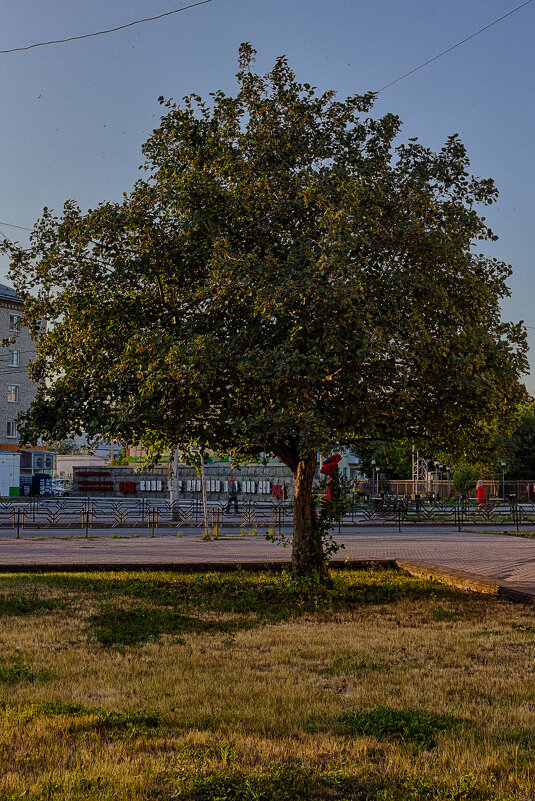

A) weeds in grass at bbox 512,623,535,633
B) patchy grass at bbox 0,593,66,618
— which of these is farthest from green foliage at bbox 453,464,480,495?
patchy grass at bbox 0,593,66,618

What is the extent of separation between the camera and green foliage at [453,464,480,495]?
55000 millimetres

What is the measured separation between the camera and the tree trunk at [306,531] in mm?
12070

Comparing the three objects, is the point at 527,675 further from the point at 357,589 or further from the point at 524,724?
the point at 357,589

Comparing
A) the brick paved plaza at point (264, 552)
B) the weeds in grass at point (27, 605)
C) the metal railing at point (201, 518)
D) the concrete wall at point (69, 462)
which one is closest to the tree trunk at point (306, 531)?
the brick paved plaza at point (264, 552)

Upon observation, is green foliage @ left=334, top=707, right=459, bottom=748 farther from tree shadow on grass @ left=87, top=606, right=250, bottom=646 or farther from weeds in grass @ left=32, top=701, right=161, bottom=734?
tree shadow on grass @ left=87, top=606, right=250, bottom=646

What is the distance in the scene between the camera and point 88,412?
11.5 metres

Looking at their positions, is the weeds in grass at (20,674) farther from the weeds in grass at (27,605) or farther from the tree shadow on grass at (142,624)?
the weeds in grass at (27,605)

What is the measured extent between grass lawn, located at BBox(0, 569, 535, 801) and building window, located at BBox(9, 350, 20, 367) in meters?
50.1

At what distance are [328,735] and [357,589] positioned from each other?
7748 millimetres

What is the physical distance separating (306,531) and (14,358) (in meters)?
51.0

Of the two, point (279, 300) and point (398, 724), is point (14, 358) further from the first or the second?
point (398, 724)

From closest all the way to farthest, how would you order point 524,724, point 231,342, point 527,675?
point 524,724, point 527,675, point 231,342

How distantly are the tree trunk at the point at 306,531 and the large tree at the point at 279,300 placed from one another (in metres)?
0.02

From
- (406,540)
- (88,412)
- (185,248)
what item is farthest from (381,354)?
(406,540)
